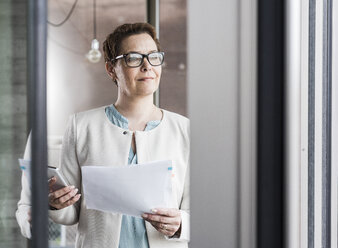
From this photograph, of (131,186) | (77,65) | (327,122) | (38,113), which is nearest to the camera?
(38,113)

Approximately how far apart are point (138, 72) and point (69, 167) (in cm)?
25

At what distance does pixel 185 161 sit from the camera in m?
0.80

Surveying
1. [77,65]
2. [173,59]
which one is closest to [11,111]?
[173,59]

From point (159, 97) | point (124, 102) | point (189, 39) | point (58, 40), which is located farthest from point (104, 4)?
point (189, 39)

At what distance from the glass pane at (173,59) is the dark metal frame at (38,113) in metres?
1.04

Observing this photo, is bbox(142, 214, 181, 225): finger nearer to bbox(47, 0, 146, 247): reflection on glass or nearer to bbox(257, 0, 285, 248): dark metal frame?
bbox(257, 0, 285, 248): dark metal frame

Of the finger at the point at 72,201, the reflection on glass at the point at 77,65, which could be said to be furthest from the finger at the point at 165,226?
the reflection on glass at the point at 77,65

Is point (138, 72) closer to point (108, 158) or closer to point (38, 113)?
point (108, 158)

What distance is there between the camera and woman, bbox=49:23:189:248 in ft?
2.57

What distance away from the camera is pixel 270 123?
1.60 ft

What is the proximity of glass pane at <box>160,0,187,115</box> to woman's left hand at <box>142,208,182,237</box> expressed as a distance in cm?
70

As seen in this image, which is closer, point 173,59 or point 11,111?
point 11,111

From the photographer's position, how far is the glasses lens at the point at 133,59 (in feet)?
2.72

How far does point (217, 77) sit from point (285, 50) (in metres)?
0.09
